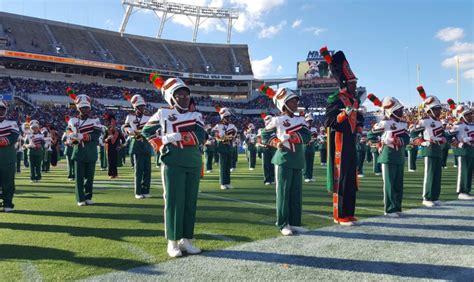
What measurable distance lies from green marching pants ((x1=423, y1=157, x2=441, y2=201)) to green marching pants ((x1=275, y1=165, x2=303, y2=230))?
3885 mm

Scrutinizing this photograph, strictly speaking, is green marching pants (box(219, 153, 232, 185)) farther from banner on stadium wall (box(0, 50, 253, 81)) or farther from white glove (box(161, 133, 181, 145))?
banner on stadium wall (box(0, 50, 253, 81))

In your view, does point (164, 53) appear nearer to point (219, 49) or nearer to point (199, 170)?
point (219, 49)

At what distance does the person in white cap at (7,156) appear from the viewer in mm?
7617

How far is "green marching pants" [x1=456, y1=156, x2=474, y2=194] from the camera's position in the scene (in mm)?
9375

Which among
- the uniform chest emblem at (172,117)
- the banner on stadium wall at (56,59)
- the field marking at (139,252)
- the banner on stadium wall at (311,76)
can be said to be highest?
the banner on stadium wall at (311,76)

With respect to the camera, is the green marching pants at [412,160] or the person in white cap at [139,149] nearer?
the person in white cap at [139,149]

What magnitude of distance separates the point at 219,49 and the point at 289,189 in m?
62.0

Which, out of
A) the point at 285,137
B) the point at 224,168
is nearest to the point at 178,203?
the point at 285,137

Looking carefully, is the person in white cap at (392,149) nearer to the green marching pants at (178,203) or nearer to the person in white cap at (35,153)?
the green marching pants at (178,203)

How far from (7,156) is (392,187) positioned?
7283 mm

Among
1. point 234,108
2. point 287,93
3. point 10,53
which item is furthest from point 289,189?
point 234,108

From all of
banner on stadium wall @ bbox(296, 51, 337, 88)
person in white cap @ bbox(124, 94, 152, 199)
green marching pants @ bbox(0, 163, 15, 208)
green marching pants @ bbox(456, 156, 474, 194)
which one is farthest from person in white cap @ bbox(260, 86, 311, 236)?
banner on stadium wall @ bbox(296, 51, 337, 88)

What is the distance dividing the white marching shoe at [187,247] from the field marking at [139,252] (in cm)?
40

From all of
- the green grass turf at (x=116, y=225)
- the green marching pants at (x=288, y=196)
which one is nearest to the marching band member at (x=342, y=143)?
the green grass turf at (x=116, y=225)
